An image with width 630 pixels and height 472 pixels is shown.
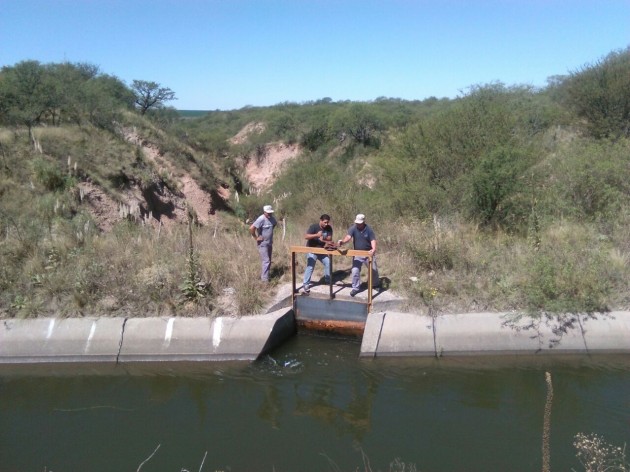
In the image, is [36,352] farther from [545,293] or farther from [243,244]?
[545,293]

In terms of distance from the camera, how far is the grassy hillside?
967cm

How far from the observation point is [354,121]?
134 ft

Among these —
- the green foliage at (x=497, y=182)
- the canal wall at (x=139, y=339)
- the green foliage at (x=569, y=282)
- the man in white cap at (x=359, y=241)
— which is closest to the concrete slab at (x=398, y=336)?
the man in white cap at (x=359, y=241)

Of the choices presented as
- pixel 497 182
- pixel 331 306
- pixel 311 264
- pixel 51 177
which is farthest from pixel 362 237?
pixel 51 177

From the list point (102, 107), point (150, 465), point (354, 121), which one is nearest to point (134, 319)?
point (150, 465)

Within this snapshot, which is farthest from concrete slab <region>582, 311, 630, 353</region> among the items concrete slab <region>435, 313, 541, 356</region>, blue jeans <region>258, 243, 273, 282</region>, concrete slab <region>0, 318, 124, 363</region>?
concrete slab <region>0, 318, 124, 363</region>

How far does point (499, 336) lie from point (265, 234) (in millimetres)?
4413

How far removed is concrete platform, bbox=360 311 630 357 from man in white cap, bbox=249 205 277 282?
7.73 feet

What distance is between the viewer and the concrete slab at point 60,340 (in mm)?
9125

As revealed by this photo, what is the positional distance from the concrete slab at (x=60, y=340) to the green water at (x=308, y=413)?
10.4 inches

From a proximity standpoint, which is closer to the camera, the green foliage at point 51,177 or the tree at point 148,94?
the green foliage at point 51,177

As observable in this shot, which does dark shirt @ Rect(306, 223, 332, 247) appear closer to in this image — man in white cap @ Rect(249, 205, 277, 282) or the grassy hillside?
man in white cap @ Rect(249, 205, 277, 282)

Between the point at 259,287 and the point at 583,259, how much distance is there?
6.05 metres

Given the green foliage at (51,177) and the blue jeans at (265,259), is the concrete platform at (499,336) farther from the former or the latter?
the green foliage at (51,177)
